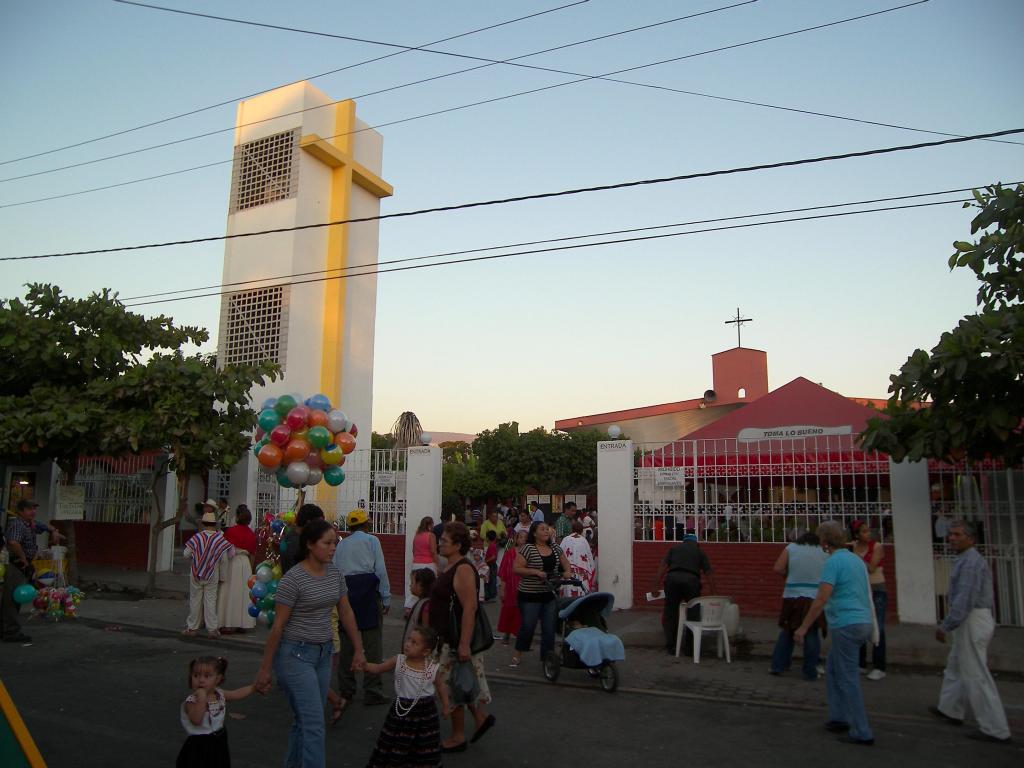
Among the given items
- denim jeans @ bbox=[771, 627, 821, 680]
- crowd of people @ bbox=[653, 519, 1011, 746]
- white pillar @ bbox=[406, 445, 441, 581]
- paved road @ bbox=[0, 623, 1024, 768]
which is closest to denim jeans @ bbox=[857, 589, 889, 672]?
denim jeans @ bbox=[771, 627, 821, 680]

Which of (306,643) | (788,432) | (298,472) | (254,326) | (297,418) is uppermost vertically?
(254,326)

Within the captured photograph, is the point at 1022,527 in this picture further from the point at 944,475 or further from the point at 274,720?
the point at 274,720

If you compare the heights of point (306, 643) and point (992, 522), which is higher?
point (992, 522)

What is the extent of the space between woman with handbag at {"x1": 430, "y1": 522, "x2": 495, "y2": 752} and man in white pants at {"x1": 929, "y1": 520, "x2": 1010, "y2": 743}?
3794mm

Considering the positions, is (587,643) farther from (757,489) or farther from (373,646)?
(757,489)

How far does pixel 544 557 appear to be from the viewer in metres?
8.84

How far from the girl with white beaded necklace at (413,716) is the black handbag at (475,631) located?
1.00 m

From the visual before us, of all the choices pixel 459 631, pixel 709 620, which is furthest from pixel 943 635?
pixel 459 631

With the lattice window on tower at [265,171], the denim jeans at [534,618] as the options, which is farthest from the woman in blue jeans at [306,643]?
the lattice window on tower at [265,171]

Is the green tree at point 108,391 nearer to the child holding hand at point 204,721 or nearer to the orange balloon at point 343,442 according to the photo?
the orange balloon at point 343,442

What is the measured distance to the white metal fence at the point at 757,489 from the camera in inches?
452

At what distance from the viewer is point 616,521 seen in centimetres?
1315

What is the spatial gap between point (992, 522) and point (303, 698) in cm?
930

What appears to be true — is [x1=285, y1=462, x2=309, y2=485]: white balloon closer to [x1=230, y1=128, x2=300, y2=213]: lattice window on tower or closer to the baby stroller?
the baby stroller
